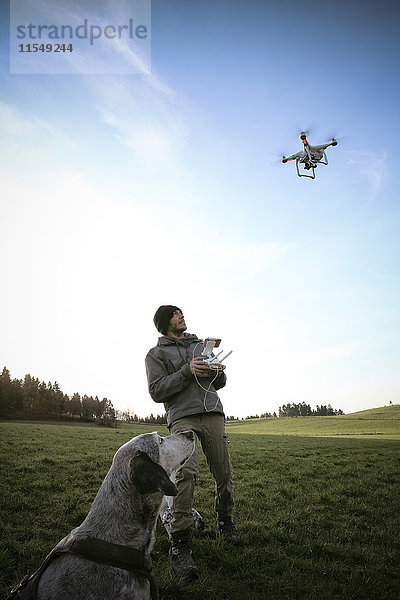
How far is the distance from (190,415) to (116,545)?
2459 millimetres

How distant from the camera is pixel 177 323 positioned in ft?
19.8

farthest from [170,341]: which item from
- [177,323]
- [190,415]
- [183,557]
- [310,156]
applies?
[310,156]

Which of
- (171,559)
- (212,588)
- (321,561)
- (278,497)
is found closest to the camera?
(212,588)

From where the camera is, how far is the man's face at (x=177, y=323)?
236 inches

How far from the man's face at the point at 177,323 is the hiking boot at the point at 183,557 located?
117 inches

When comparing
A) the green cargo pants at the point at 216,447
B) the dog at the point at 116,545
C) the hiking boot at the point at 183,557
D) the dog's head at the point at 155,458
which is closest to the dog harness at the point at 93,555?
the dog at the point at 116,545

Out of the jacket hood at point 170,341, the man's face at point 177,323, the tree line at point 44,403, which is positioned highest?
the man's face at point 177,323

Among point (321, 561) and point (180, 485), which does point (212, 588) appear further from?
point (321, 561)

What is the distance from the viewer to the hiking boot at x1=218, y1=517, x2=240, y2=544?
5520 millimetres

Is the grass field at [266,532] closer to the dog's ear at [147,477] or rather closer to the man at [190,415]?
the man at [190,415]

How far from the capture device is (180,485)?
486cm

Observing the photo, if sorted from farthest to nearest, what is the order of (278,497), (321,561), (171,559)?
(278,497) < (321,561) < (171,559)

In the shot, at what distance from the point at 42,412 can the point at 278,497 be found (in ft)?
240

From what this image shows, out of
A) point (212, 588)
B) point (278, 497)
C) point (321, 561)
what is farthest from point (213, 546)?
point (278, 497)
